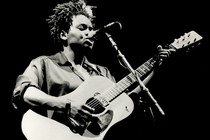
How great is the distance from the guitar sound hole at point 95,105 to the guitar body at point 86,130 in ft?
0.08

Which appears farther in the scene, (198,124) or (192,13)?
(192,13)

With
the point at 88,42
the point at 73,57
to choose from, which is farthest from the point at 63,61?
the point at 88,42

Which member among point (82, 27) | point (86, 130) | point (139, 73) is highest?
point (82, 27)

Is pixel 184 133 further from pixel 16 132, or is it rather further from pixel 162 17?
pixel 16 132

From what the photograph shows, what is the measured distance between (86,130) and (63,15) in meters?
1.12

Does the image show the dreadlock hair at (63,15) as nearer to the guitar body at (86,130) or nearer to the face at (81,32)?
the face at (81,32)

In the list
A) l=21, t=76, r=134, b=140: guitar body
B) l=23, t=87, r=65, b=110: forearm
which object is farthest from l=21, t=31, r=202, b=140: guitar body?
l=23, t=87, r=65, b=110: forearm

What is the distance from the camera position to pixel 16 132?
2621 millimetres

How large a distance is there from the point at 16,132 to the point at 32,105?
0.57 m

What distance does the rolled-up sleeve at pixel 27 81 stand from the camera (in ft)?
7.25

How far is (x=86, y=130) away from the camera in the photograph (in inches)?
87.1

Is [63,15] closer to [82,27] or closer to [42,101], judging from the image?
[82,27]

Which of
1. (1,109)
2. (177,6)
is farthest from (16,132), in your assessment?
(177,6)

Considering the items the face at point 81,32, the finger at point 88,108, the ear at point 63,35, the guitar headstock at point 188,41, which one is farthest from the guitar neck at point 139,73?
the ear at point 63,35
